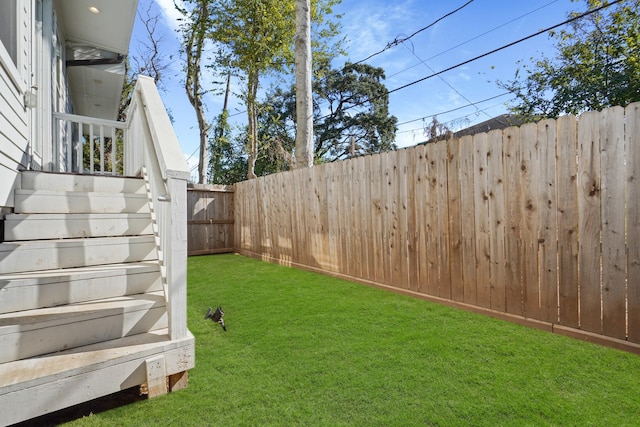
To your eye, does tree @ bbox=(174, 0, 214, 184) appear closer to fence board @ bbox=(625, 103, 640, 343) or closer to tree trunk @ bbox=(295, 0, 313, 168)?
tree trunk @ bbox=(295, 0, 313, 168)

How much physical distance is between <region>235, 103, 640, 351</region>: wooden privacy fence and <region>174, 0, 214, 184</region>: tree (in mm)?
7432

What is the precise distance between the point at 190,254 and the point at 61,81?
151 inches

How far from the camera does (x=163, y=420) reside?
1526 mm

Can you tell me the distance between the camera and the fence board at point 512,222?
269 centimetres

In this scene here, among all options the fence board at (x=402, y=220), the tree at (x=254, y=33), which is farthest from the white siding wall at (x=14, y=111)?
the tree at (x=254, y=33)

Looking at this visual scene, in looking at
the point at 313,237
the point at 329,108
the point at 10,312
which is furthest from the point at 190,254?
the point at 329,108

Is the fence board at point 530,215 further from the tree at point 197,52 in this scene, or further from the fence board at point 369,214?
the tree at point 197,52

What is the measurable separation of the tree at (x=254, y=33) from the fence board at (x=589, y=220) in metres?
7.75

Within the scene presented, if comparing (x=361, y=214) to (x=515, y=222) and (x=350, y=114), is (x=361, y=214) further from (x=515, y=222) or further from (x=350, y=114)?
(x=350, y=114)

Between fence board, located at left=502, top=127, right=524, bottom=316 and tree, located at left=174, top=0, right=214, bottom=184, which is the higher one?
tree, located at left=174, top=0, right=214, bottom=184

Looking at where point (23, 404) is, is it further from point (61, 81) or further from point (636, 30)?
point (636, 30)

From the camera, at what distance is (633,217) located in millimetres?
2094

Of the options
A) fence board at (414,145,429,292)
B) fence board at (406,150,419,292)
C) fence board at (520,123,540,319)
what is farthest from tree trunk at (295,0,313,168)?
fence board at (520,123,540,319)

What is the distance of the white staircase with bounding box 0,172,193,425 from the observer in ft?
5.03
